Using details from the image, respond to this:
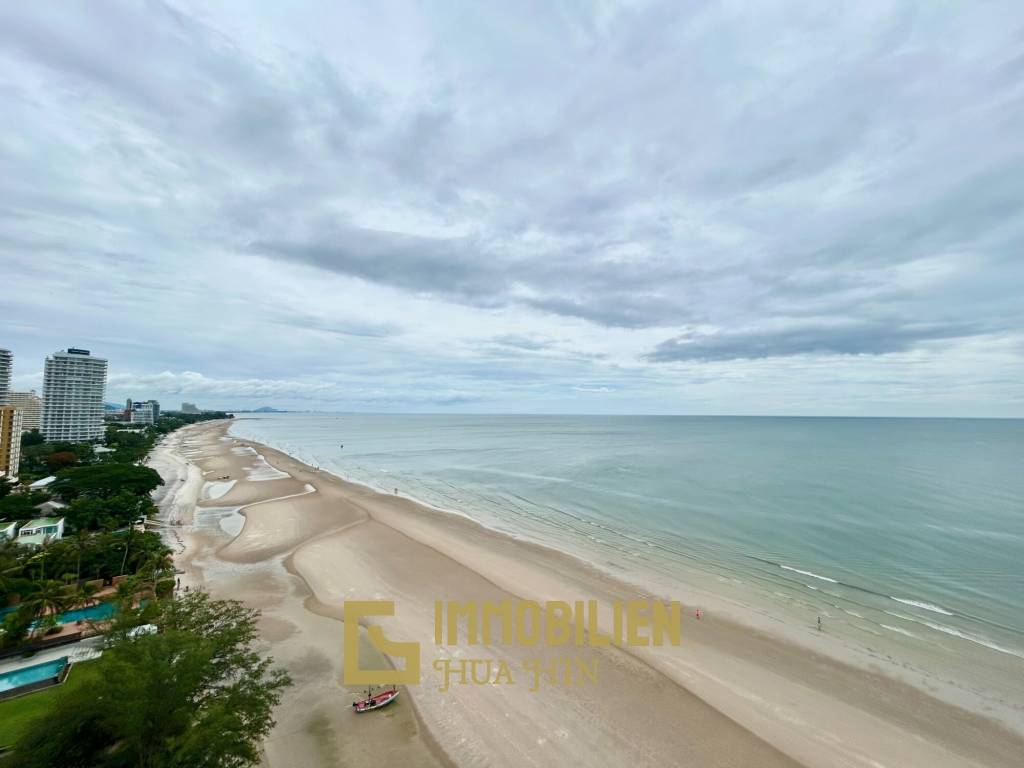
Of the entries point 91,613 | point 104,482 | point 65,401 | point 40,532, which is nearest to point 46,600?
point 91,613

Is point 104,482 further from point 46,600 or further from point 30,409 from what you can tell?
point 30,409

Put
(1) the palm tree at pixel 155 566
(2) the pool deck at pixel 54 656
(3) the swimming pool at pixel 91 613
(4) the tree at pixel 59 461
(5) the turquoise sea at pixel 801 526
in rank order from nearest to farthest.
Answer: (2) the pool deck at pixel 54 656 → (3) the swimming pool at pixel 91 613 → (5) the turquoise sea at pixel 801 526 → (1) the palm tree at pixel 155 566 → (4) the tree at pixel 59 461

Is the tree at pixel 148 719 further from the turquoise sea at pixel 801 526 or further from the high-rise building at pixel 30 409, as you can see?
the high-rise building at pixel 30 409

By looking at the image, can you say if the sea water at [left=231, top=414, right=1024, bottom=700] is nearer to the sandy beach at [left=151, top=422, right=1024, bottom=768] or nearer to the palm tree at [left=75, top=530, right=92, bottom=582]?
the sandy beach at [left=151, top=422, right=1024, bottom=768]

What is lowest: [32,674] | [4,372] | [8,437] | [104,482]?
[32,674]

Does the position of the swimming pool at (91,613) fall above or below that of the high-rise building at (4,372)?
below

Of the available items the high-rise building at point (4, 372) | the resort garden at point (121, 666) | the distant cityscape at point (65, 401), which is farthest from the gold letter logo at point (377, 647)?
the distant cityscape at point (65, 401)
